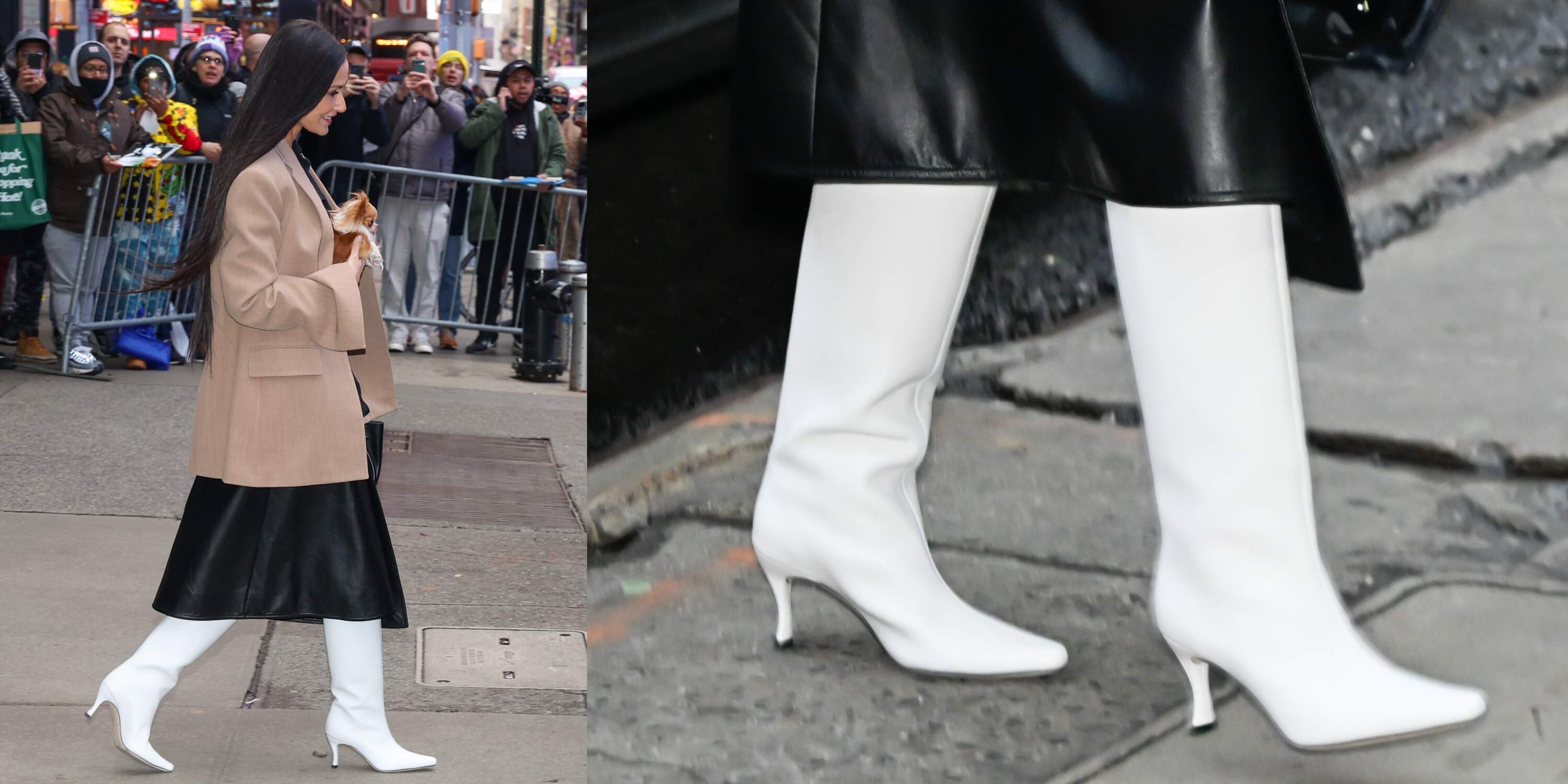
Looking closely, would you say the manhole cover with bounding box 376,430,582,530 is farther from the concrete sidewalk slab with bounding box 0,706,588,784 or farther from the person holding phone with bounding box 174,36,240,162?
the person holding phone with bounding box 174,36,240,162

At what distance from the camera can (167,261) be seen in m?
10.3

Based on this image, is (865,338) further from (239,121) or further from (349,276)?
(239,121)

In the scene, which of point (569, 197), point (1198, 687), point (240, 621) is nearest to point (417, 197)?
point (569, 197)

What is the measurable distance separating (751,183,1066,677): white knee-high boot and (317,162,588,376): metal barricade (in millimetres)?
8688

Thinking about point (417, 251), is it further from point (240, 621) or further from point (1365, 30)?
point (1365, 30)

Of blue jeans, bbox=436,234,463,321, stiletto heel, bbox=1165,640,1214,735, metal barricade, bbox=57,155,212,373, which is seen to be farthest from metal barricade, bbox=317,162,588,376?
stiletto heel, bbox=1165,640,1214,735

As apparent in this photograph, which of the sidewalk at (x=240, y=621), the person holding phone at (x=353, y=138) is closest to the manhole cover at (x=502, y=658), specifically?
the sidewalk at (x=240, y=621)

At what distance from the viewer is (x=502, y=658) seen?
5.55m

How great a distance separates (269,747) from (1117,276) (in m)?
2.90

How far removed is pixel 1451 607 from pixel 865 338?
3.22 feet

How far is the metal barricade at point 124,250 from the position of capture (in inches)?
396

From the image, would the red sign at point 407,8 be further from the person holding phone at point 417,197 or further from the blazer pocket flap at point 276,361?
the blazer pocket flap at point 276,361

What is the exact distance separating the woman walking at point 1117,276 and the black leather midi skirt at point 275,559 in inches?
71.8

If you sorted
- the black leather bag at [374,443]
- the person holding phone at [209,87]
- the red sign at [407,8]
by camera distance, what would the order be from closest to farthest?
the black leather bag at [374,443] < the person holding phone at [209,87] < the red sign at [407,8]
